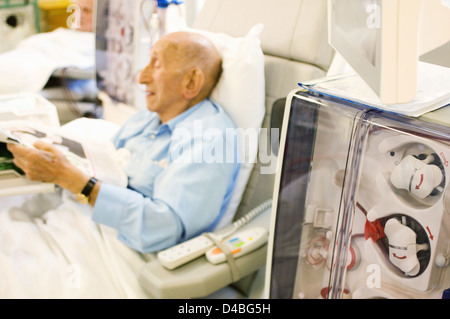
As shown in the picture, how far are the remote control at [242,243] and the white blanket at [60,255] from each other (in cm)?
19

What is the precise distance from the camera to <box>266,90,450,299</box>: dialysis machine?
73cm

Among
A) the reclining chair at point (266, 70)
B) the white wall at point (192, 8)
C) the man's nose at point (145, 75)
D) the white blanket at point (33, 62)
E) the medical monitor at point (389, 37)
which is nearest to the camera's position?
the medical monitor at point (389, 37)

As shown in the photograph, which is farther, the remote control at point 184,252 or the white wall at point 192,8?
the white wall at point 192,8

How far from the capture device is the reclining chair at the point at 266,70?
1.01m

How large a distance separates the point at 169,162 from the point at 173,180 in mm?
82

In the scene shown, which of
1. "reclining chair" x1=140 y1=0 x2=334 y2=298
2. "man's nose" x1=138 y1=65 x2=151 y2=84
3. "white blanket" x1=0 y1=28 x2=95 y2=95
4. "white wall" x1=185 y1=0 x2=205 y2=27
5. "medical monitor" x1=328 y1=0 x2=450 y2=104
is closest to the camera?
"medical monitor" x1=328 y1=0 x2=450 y2=104

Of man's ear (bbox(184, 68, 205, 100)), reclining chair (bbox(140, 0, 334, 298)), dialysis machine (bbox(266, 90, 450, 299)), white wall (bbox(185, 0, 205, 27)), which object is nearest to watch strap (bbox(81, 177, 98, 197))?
reclining chair (bbox(140, 0, 334, 298))

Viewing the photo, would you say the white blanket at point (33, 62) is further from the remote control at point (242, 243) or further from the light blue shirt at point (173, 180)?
the remote control at point (242, 243)

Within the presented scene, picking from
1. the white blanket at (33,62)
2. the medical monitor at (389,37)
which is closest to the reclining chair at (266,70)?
the medical monitor at (389,37)

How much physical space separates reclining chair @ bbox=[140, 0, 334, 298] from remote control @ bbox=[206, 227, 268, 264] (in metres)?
0.02

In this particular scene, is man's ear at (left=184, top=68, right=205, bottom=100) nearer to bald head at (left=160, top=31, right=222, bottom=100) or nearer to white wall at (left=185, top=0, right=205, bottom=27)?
bald head at (left=160, top=31, right=222, bottom=100)

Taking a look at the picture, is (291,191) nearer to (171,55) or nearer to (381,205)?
(381,205)

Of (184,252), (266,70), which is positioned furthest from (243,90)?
(184,252)
